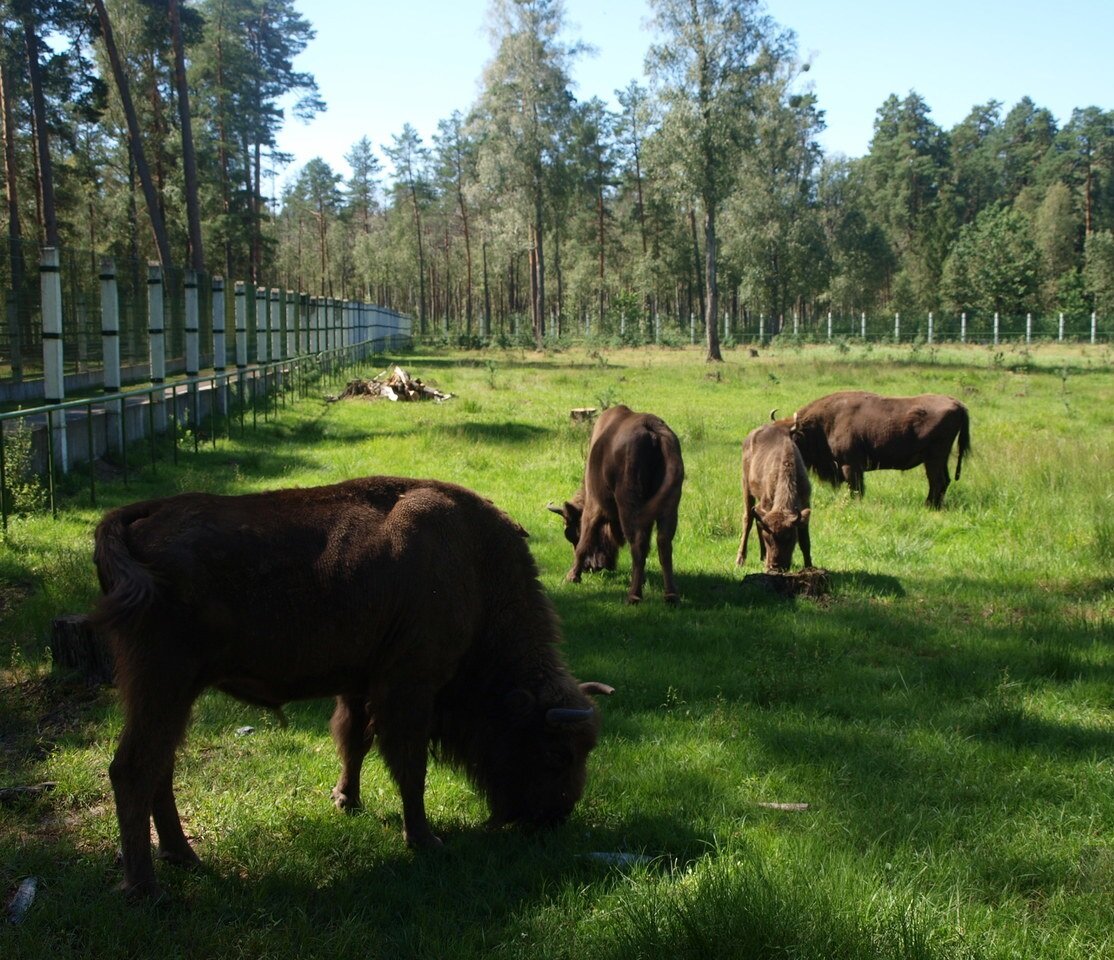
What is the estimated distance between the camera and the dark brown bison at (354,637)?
404 cm

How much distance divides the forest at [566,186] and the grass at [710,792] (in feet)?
39.9

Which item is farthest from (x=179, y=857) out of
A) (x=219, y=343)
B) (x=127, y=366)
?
(x=219, y=343)

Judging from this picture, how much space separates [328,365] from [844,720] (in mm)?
27678

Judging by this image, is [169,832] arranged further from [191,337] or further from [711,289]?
[711,289]

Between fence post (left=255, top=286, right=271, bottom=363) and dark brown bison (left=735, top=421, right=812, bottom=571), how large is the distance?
1642cm

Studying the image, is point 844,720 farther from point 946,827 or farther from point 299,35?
point 299,35

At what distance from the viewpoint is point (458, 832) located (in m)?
4.84

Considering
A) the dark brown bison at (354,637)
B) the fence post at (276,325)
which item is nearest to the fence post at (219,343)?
the fence post at (276,325)

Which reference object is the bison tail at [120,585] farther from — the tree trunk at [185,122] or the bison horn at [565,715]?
the tree trunk at [185,122]

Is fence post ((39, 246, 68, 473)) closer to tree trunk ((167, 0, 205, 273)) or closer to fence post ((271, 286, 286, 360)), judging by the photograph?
fence post ((271, 286, 286, 360))

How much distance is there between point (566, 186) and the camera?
5094 cm

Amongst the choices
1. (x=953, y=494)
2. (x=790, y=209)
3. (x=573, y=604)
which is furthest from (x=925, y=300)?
(x=573, y=604)

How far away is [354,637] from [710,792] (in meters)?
1.98

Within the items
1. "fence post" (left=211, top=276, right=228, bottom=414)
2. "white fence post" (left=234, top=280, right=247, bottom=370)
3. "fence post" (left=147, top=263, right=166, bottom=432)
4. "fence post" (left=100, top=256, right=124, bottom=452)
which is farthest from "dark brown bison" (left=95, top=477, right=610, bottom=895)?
"white fence post" (left=234, top=280, right=247, bottom=370)
